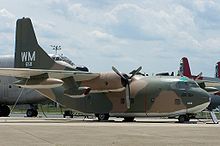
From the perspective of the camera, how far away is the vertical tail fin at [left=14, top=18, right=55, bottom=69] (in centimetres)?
3562

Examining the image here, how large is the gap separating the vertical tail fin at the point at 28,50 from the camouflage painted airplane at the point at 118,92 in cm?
119

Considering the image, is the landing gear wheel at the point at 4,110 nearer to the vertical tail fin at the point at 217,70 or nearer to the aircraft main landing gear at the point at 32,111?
the aircraft main landing gear at the point at 32,111

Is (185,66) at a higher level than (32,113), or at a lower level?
higher

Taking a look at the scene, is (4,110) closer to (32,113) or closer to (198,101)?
(32,113)

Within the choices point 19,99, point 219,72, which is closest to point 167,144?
point 19,99

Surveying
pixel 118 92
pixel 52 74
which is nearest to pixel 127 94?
pixel 118 92

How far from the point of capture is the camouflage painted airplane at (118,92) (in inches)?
1233

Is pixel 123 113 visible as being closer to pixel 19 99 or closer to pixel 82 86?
pixel 82 86

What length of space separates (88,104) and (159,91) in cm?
552

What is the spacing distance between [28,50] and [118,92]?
27.2 feet

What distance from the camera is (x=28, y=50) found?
3622 cm

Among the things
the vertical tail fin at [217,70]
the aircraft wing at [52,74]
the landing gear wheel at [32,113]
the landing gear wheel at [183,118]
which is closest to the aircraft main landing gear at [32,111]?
the landing gear wheel at [32,113]

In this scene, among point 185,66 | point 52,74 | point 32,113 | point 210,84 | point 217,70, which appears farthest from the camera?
point 217,70

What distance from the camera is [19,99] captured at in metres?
41.6
